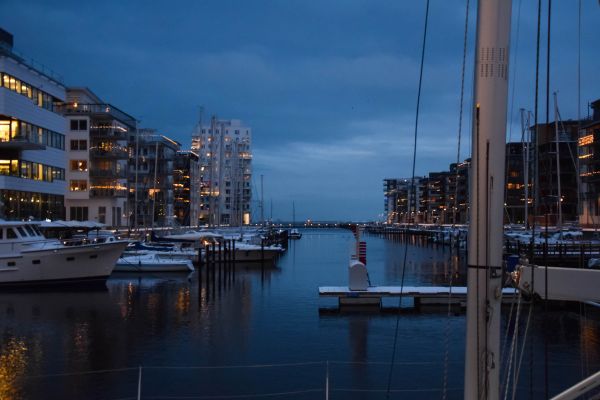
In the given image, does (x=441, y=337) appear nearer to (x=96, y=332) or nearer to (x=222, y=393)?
(x=222, y=393)

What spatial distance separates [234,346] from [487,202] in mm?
20915

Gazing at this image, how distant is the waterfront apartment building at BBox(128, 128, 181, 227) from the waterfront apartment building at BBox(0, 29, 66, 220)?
3959cm

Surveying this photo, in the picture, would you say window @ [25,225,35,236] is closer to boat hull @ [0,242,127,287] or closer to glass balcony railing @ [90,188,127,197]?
boat hull @ [0,242,127,287]

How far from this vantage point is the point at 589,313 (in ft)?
107

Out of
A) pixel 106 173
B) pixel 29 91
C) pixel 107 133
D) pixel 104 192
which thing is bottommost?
pixel 104 192

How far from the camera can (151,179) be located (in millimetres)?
110312

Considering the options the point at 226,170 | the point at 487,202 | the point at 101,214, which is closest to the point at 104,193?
the point at 101,214

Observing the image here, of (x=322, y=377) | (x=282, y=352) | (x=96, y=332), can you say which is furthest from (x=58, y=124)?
(x=322, y=377)

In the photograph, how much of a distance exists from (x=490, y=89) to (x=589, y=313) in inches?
1193

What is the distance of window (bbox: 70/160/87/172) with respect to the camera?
267 ft

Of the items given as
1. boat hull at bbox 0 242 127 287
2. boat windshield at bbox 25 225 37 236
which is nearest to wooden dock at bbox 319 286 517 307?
boat hull at bbox 0 242 127 287

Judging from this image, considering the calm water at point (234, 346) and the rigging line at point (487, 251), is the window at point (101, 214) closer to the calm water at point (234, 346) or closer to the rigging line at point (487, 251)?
the calm water at point (234, 346)

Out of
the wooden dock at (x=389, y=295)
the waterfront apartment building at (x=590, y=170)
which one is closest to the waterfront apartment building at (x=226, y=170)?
the waterfront apartment building at (x=590, y=170)

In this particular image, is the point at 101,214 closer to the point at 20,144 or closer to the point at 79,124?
the point at 79,124
